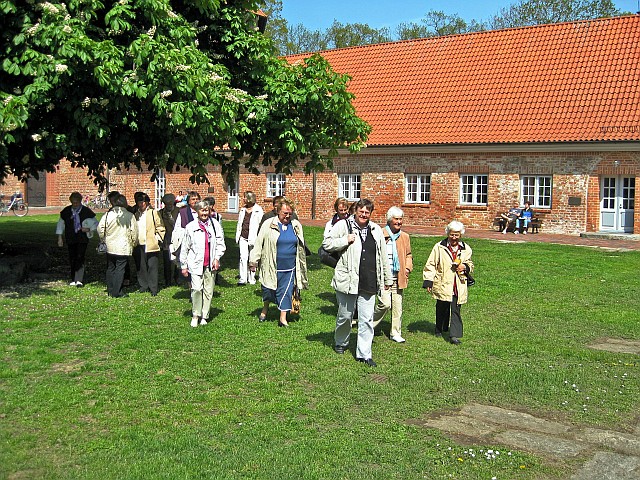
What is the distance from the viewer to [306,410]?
6.77m

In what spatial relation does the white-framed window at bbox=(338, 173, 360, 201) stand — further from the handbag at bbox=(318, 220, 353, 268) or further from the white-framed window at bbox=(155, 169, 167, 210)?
the handbag at bbox=(318, 220, 353, 268)

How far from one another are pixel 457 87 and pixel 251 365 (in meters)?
22.7

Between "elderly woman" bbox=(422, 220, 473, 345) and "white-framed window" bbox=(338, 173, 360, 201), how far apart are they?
20526mm

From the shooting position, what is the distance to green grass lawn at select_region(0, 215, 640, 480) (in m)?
5.61

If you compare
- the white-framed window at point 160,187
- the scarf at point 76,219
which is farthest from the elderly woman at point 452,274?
the white-framed window at point 160,187

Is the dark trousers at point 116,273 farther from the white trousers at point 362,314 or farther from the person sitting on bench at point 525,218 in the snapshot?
the person sitting on bench at point 525,218

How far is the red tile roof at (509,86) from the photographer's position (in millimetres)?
25297

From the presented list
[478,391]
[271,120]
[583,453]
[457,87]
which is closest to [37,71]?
[271,120]

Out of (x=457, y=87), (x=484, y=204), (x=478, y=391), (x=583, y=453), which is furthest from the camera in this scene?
(x=457, y=87)

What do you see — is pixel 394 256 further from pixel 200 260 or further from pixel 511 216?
pixel 511 216

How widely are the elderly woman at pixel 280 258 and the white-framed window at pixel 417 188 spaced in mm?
18587

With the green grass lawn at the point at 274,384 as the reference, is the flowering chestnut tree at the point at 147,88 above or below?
above

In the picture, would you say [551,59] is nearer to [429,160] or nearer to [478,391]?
[429,160]

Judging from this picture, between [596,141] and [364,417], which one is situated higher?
[596,141]
